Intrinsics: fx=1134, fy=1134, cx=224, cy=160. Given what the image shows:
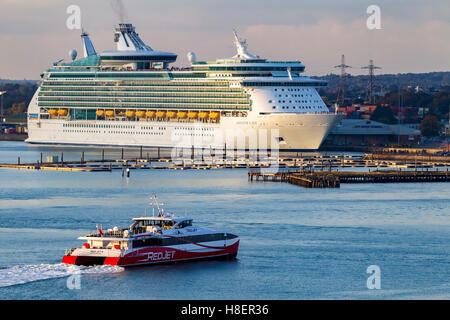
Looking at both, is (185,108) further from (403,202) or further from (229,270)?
(229,270)

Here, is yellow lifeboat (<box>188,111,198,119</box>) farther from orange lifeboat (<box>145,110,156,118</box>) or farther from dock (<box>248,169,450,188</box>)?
dock (<box>248,169,450,188</box>)

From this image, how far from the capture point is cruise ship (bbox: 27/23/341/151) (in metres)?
80.3

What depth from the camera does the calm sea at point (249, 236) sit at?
30.9 metres

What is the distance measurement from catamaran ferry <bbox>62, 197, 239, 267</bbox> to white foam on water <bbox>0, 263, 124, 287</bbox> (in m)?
0.29

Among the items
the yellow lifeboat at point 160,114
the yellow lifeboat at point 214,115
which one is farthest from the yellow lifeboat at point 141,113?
the yellow lifeboat at point 214,115

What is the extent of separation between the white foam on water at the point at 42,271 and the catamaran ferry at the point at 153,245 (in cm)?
29

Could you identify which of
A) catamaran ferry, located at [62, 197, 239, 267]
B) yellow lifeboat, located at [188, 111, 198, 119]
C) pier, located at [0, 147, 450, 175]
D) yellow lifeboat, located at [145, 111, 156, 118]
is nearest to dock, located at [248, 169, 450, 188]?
pier, located at [0, 147, 450, 175]

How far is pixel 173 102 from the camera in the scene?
8825 centimetres

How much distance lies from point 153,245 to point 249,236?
646 centimetres

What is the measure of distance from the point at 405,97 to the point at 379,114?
4032 centimetres

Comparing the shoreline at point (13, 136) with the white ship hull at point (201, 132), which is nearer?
the white ship hull at point (201, 132)

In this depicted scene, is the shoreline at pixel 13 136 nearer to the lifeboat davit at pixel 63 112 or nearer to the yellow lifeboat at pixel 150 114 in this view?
the lifeboat davit at pixel 63 112

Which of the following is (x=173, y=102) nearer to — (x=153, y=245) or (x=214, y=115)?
(x=214, y=115)
